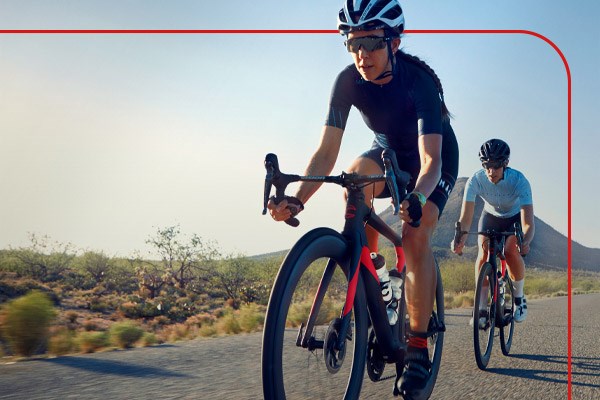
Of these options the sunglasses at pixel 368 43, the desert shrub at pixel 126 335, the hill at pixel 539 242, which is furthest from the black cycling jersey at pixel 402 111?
the hill at pixel 539 242

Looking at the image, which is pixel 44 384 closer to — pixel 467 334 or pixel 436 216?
pixel 436 216

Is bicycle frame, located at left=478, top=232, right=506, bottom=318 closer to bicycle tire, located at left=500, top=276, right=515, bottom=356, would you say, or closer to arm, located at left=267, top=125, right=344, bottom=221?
bicycle tire, located at left=500, top=276, right=515, bottom=356

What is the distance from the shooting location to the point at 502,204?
7.41 m

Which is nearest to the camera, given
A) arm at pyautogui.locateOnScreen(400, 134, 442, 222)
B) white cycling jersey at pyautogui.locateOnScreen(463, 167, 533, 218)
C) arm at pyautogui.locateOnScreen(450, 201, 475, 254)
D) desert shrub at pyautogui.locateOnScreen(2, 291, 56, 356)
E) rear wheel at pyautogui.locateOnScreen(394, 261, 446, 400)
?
arm at pyautogui.locateOnScreen(400, 134, 442, 222)

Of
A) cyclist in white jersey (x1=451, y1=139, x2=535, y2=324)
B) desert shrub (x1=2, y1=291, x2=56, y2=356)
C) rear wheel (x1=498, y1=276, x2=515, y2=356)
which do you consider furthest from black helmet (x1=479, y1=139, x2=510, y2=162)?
desert shrub (x1=2, y1=291, x2=56, y2=356)

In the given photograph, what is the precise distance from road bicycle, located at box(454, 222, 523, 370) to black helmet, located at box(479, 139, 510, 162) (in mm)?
816

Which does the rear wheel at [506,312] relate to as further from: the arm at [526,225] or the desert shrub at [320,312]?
the desert shrub at [320,312]

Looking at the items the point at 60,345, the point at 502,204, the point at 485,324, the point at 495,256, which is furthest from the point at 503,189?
the point at 60,345

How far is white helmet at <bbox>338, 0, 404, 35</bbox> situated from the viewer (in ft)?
11.9

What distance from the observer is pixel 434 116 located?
373 centimetres

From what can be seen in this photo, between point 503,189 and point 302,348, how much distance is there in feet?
16.3

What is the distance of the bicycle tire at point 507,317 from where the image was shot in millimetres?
6785

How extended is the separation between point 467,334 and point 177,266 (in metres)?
38.0

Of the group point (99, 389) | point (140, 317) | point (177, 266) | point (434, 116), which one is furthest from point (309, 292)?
point (177, 266)
